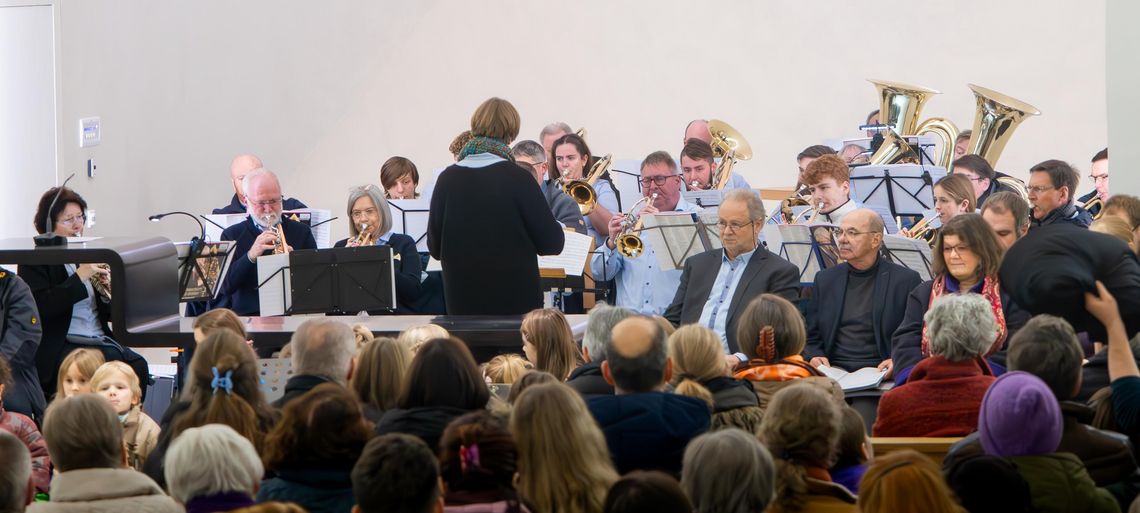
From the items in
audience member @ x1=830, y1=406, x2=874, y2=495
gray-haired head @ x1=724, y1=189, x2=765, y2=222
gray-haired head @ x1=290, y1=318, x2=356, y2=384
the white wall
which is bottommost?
audience member @ x1=830, y1=406, x2=874, y2=495

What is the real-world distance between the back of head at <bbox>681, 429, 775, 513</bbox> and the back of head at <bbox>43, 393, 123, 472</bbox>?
128 centimetres

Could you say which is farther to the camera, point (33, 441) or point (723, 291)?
point (723, 291)

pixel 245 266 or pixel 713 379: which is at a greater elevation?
pixel 245 266

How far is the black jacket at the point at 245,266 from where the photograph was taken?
6430 millimetres

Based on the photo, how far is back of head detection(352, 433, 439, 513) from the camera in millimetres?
2615

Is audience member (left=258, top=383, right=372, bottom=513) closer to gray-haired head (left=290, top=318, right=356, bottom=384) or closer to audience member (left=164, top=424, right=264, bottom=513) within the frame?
audience member (left=164, top=424, right=264, bottom=513)

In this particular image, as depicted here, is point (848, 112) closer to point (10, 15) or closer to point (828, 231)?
point (828, 231)

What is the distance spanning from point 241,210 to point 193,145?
7.56ft

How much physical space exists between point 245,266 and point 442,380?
3.43 meters

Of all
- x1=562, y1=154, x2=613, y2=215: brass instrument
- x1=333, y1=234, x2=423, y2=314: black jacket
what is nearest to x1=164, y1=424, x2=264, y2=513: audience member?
x1=333, y1=234, x2=423, y2=314: black jacket

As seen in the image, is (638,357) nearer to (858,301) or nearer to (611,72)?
(858,301)

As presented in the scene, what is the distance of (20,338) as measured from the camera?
5176mm

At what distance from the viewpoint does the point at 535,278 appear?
17.9 feet

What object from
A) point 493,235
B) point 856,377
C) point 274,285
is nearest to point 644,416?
point 856,377
